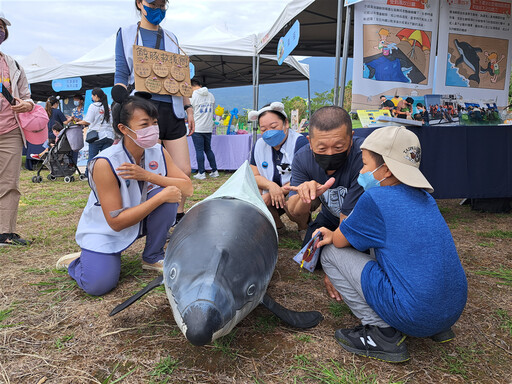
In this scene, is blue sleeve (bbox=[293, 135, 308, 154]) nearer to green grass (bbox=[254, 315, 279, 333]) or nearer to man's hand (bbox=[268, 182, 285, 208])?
man's hand (bbox=[268, 182, 285, 208])

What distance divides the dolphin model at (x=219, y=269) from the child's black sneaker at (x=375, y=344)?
22 cm

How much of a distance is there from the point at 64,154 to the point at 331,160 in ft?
23.8

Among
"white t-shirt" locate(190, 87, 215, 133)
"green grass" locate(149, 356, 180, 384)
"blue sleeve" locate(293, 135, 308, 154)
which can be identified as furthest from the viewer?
"white t-shirt" locate(190, 87, 215, 133)

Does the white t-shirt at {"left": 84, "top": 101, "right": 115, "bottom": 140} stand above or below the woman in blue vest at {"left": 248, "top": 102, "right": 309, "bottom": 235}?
above

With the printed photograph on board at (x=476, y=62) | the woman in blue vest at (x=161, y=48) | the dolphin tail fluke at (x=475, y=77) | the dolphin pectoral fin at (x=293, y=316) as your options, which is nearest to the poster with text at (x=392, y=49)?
the printed photograph on board at (x=476, y=62)

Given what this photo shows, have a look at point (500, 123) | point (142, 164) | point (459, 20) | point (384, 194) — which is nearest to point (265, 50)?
point (459, 20)

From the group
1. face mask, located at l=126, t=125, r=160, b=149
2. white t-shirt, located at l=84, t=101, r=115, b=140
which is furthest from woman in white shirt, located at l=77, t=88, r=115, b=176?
face mask, located at l=126, t=125, r=160, b=149

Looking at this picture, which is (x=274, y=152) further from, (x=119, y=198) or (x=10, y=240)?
(x=10, y=240)

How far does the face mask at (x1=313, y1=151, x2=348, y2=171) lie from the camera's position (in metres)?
A: 2.17

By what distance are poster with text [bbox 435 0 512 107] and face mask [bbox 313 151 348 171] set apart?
2690 millimetres

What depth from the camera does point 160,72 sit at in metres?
Result: 2.91

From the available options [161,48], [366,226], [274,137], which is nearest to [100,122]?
[161,48]

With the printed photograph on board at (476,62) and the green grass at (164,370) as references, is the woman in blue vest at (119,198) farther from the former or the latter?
the printed photograph on board at (476,62)

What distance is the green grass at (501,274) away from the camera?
7.87 feet
